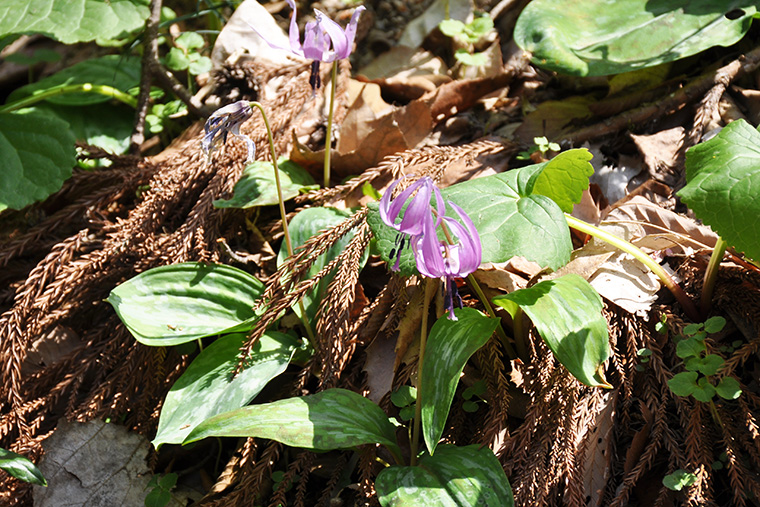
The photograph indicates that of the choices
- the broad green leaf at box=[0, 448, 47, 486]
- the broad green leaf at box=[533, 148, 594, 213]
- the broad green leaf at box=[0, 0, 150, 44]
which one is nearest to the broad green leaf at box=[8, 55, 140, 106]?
the broad green leaf at box=[0, 0, 150, 44]

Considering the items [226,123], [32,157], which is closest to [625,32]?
[226,123]

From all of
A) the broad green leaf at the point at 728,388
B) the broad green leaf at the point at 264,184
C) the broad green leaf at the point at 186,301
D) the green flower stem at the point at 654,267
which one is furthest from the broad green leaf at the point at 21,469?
the broad green leaf at the point at 728,388

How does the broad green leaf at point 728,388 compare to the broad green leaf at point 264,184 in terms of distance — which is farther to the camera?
the broad green leaf at point 264,184

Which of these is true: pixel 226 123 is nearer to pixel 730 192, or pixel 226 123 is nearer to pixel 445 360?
pixel 445 360

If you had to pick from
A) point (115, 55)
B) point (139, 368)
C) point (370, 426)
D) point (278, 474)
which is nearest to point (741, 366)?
point (370, 426)

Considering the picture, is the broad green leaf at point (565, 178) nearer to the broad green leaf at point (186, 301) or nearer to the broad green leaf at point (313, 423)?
the broad green leaf at point (313, 423)

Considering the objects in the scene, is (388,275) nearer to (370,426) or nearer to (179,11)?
(370,426)
